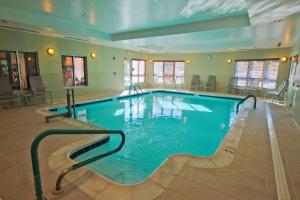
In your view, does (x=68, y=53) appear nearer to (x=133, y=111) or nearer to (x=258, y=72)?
(x=133, y=111)

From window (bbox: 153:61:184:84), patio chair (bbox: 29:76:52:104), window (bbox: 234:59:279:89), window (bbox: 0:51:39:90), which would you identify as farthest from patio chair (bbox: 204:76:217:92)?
window (bbox: 0:51:39:90)

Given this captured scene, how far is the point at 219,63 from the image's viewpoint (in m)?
9.89

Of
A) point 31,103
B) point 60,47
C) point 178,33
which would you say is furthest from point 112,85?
point 178,33

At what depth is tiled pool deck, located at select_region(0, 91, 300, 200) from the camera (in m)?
1.80

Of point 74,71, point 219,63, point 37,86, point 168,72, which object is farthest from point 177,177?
point 168,72

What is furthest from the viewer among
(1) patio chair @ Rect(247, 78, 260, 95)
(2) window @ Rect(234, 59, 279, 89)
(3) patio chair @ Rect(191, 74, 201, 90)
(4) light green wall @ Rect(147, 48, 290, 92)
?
(3) patio chair @ Rect(191, 74, 201, 90)

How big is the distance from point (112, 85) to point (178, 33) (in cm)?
537

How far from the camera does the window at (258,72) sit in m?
8.60

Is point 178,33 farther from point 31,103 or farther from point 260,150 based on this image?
point 31,103

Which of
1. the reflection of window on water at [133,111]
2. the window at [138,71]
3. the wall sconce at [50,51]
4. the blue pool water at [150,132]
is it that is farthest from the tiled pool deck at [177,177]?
the window at [138,71]

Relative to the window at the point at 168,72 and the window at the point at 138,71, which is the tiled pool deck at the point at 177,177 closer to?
the window at the point at 138,71

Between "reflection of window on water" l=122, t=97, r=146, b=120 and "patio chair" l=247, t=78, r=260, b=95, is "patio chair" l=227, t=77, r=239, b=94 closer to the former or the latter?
"patio chair" l=247, t=78, r=260, b=95

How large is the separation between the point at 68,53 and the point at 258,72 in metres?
9.35

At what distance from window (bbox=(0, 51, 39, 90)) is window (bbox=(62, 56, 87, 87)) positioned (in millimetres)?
1166
